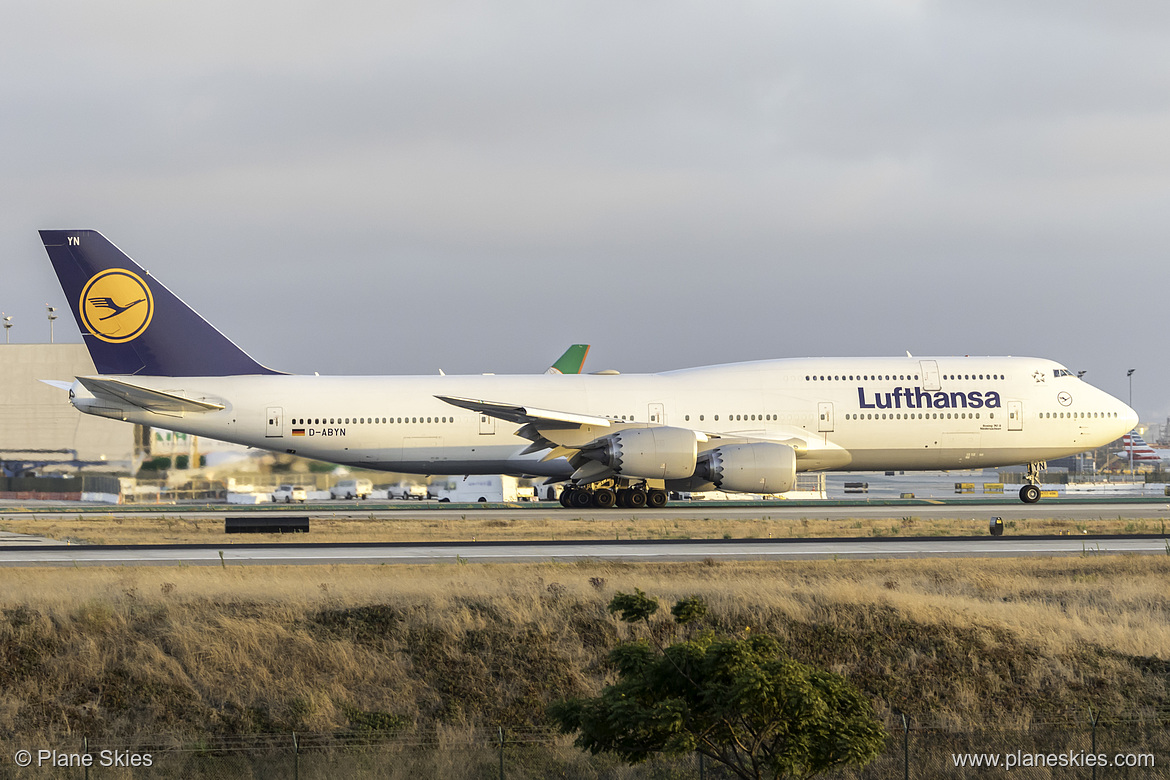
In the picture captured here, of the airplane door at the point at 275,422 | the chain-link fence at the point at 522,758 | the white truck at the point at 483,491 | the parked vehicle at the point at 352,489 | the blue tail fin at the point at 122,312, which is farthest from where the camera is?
the white truck at the point at 483,491

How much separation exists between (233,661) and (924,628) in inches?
461

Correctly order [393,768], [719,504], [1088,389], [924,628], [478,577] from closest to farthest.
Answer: [393,768] < [924,628] < [478,577] < [1088,389] < [719,504]

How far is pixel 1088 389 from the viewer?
1615 inches

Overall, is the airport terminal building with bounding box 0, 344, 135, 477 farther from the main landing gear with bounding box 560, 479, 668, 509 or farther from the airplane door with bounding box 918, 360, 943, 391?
the airplane door with bounding box 918, 360, 943, 391

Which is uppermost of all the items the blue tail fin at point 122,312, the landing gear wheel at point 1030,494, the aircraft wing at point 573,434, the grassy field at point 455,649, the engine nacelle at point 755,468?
the blue tail fin at point 122,312

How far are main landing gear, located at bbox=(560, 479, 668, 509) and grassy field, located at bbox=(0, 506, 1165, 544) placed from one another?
6.22 feet

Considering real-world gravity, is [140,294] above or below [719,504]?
above

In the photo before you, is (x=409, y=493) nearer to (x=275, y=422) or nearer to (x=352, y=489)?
(x=352, y=489)

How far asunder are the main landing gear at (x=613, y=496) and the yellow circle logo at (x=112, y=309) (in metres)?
16.7

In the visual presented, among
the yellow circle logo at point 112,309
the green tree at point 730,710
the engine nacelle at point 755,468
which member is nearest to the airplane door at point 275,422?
the yellow circle logo at point 112,309

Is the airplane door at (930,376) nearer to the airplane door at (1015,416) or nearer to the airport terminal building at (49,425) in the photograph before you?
the airplane door at (1015,416)

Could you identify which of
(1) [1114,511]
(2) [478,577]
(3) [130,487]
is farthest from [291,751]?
(3) [130,487]

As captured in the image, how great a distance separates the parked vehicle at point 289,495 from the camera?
165ft

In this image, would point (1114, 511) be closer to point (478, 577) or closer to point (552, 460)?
point (552, 460)
